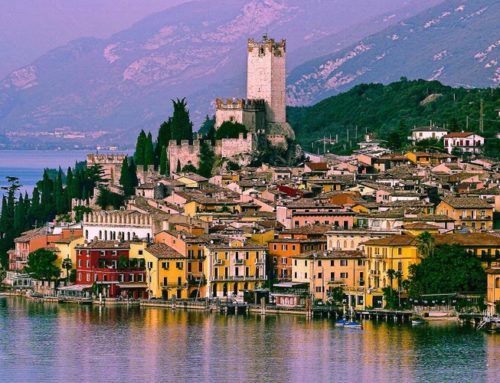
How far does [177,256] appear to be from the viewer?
66.6 m

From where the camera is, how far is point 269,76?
88750mm

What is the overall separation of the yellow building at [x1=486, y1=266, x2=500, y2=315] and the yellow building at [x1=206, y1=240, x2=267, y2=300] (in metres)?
→ 8.65

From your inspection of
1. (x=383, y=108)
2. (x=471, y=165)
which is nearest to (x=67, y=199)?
(x=471, y=165)

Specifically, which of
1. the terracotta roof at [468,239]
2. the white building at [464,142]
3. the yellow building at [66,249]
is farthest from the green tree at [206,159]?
the terracotta roof at [468,239]

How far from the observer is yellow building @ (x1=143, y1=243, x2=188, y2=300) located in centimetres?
6662

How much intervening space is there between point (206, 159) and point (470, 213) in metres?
18.6

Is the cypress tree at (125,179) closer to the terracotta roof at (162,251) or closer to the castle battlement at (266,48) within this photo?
the castle battlement at (266,48)

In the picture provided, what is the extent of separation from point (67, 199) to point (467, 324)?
1092 inches

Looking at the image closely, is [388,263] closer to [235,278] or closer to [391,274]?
[391,274]

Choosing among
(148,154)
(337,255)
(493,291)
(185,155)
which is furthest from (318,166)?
(493,291)

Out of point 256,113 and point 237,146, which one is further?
point 256,113

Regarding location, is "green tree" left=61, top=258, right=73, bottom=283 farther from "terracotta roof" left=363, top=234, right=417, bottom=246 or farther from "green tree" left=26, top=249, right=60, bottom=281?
"terracotta roof" left=363, top=234, right=417, bottom=246

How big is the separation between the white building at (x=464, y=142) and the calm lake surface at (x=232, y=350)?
30.8 metres

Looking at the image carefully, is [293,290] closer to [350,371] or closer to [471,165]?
[350,371]
